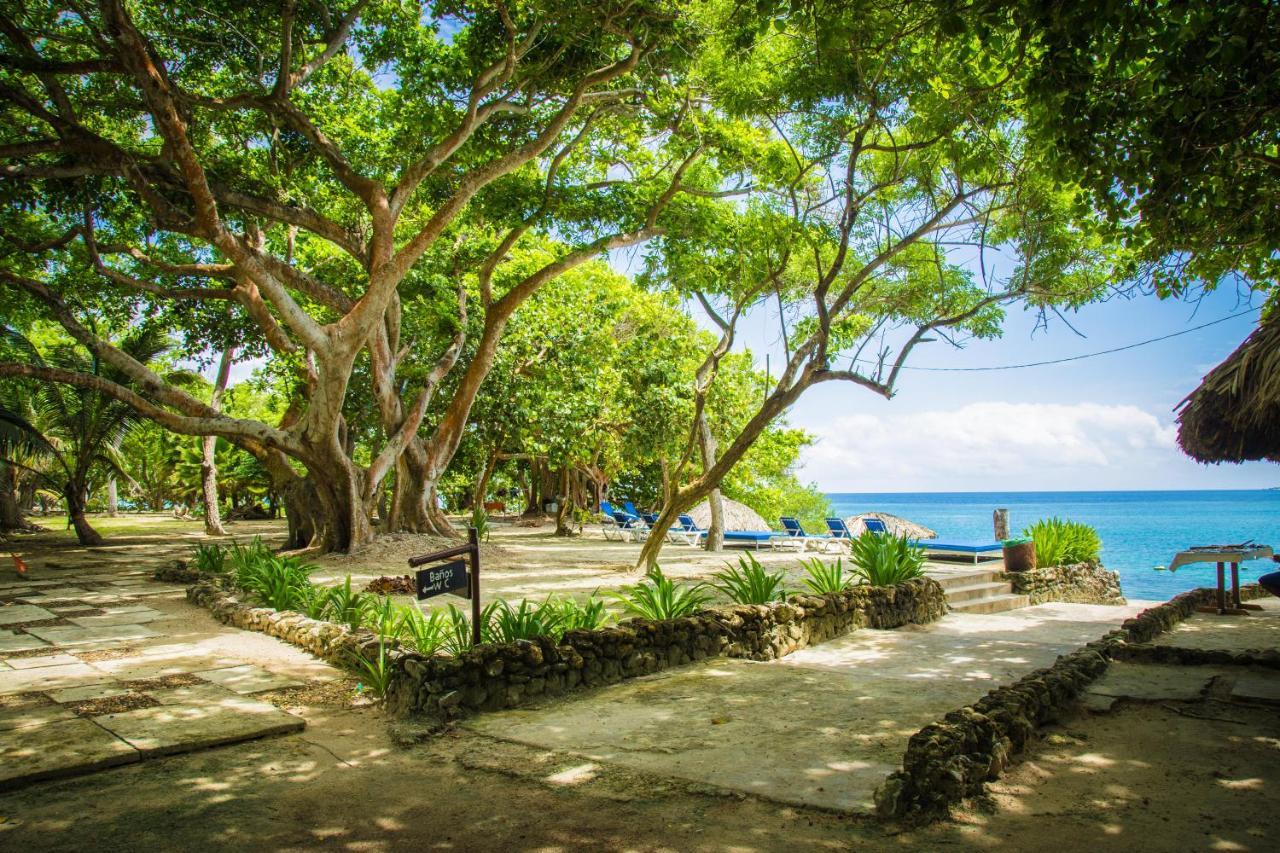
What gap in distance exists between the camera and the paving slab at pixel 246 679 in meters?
→ 5.47

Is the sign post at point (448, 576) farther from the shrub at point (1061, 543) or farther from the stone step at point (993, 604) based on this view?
the shrub at point (1061, 543)

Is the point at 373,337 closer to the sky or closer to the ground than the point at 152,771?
closer to the sky

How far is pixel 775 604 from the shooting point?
7.77 meters

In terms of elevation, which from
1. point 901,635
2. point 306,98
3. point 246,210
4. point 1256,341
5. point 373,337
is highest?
point 306,98

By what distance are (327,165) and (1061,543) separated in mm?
14241

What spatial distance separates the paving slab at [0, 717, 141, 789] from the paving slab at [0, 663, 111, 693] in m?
1.07

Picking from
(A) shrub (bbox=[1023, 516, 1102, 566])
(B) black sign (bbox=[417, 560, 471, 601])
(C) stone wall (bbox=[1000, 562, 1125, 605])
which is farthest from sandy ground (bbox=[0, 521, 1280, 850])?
(A) shrub (bbox=[1023, 516, 1102, 566])

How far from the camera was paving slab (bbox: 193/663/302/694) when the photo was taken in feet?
18.0

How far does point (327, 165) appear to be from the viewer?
1270 cm

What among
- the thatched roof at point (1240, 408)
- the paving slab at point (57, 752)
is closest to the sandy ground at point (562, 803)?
the paving slab at point (57, 752)

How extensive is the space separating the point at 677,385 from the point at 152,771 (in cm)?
1461

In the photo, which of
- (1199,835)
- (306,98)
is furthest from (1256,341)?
(306,98)

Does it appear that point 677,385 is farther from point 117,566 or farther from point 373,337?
point 117,566

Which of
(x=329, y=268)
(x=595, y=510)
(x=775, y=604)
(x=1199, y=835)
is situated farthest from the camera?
(x=595, y=510)
